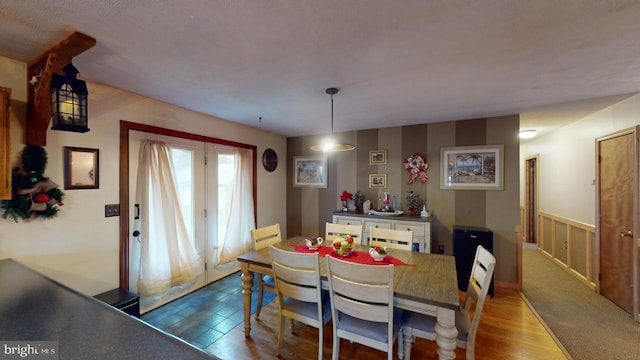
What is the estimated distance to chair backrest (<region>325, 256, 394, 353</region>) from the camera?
157 centimetres

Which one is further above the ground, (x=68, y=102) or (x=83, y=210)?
(x=68, y=102)

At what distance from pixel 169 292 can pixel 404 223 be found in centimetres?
319

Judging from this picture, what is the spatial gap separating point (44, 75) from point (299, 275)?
2.23m

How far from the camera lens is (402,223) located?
11.9 ft

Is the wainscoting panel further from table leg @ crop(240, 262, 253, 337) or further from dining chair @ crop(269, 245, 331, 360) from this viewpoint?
table leg @ crop(240, 262, 253, 337)

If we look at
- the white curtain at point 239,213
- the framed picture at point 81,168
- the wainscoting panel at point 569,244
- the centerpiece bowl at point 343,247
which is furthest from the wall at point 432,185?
the framed picture at point 81,168

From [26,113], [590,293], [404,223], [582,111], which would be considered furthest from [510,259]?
[26,113]

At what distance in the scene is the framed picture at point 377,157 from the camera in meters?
4.25

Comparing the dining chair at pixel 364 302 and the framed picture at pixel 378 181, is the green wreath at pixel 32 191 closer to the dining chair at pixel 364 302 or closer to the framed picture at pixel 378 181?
the dining chair at pixel 364 302

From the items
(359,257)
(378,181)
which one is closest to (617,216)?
(378,181)

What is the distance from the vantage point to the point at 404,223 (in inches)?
143

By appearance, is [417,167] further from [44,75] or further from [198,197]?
[44,75]

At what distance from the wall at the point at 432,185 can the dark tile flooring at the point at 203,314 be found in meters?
2.02

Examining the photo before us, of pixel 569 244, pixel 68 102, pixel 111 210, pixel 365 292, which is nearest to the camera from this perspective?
pixel 365 292
